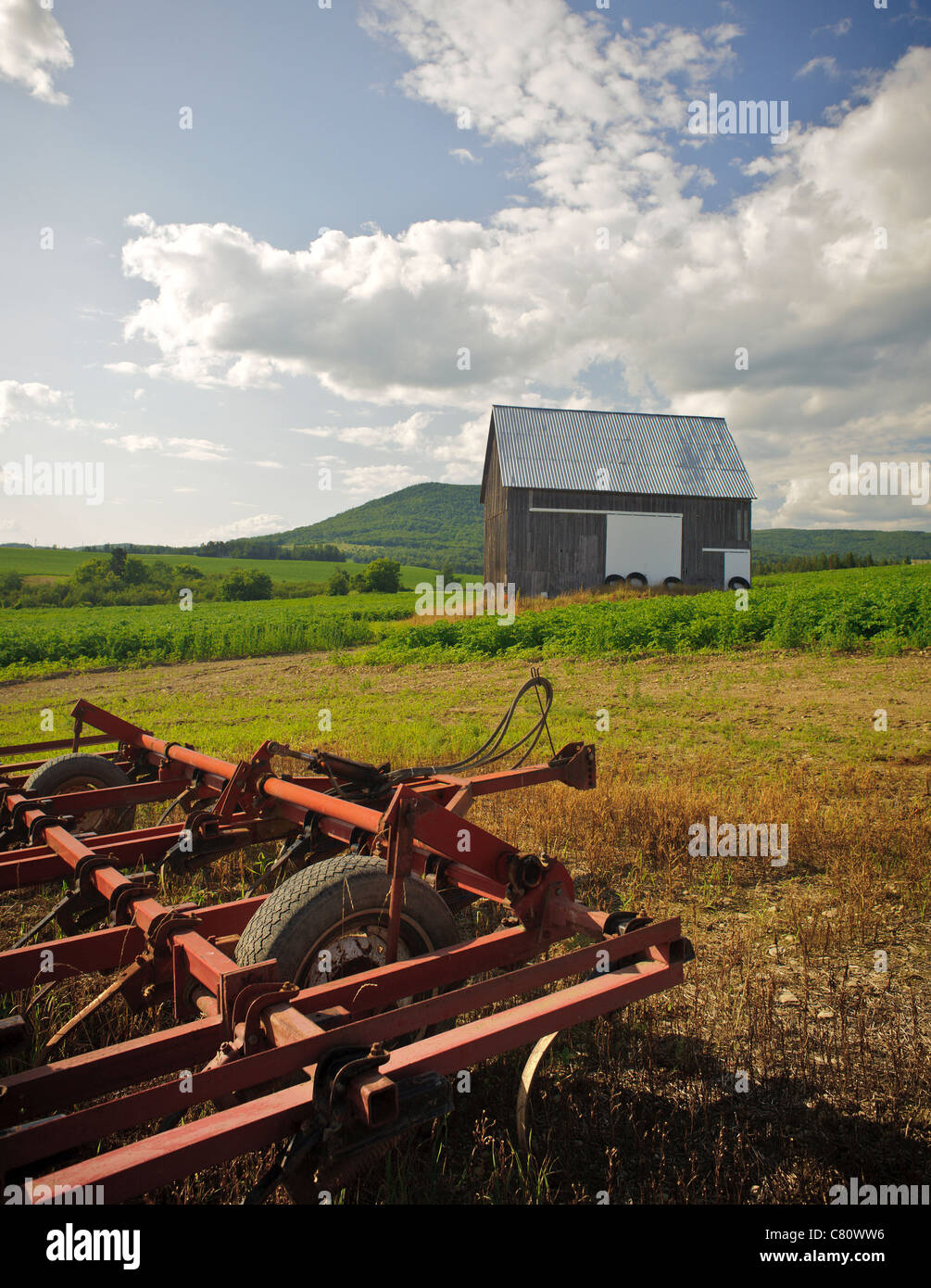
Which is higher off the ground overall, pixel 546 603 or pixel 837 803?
pixel 546 603

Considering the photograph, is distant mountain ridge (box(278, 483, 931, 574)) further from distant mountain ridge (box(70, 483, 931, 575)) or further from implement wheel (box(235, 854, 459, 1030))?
implement wheel (box(235, 854, 459, 1030))

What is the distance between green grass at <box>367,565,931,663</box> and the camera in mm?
16062

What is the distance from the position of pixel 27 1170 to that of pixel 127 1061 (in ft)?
1.55

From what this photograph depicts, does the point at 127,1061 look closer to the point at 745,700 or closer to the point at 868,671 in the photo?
the point at 745,700

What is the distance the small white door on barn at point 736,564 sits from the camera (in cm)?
3350

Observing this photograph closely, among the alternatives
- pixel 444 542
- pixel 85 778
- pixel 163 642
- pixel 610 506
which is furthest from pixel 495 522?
pixel 444 542

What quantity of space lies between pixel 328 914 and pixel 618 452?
33414 millimetres

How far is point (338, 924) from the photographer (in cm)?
323

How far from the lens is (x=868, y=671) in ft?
43.9

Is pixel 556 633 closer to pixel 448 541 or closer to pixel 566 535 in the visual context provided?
pixel 566 535

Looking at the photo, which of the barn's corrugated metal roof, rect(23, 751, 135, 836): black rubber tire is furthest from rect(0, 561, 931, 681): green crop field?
rect(23, 751, 135, 836): black rubber tire

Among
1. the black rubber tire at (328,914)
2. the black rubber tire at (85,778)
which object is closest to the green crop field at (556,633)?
the black rubber tire at (85,778)

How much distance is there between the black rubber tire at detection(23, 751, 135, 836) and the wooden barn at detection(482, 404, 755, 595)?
26118mm

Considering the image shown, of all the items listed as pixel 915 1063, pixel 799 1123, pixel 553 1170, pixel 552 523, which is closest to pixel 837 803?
pixel 915 1063
